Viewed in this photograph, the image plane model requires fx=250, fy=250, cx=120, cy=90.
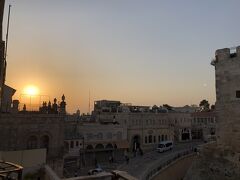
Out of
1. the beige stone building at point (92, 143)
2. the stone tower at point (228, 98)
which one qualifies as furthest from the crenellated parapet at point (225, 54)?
the beige stone building at point (92, 143)

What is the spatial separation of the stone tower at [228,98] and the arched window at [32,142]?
16563mm

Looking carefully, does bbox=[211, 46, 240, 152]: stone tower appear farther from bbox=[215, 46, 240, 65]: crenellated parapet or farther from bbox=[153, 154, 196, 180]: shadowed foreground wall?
bbox=[153, 154, 196, 180]: shadowed foreground wall

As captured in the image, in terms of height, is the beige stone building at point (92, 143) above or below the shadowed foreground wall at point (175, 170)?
above

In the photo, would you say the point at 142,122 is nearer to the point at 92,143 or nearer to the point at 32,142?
the point at 92,143

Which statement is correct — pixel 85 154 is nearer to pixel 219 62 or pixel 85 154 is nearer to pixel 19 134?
pixel 19 134

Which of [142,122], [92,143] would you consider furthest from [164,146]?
[92,143]

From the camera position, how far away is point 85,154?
36.8m

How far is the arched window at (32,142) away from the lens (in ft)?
78.1

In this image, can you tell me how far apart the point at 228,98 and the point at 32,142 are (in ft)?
58.7

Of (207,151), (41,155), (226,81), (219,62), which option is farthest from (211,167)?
(41,155)

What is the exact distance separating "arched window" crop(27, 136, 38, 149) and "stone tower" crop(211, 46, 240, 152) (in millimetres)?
16563

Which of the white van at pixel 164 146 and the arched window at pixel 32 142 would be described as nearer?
the arched window at pixel 32 142

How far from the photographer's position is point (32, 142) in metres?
24.1

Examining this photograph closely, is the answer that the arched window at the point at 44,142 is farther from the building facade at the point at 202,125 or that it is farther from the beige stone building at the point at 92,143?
the building facade at the point at 202,125
